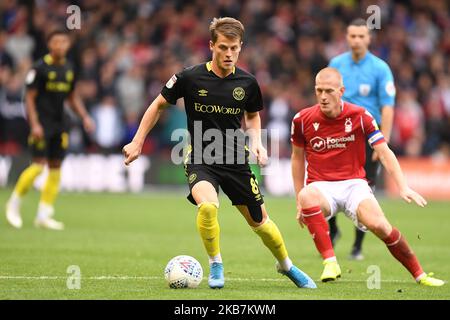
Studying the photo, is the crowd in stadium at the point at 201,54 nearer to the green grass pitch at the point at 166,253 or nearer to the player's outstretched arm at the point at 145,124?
the green grass pitch at the point at 166,253

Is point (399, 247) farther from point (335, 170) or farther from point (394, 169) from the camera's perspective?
point (335, 170)

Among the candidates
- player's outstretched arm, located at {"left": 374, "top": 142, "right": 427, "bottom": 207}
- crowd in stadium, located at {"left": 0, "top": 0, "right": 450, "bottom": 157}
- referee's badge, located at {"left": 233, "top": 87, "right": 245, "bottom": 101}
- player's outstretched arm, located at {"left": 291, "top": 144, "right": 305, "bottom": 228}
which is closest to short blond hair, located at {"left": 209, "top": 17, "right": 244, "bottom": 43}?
referee's badge, located at {"left": 233, "top": 87, "right": 245, "bottom": 101}

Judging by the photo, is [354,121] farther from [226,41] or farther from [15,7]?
[15,7]

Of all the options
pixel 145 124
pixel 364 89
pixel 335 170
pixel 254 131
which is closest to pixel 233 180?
pixel 254 131

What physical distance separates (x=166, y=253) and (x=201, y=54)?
12862mm

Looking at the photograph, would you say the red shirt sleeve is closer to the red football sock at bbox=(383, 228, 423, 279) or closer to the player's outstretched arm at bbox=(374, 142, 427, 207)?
the player's outstretched arm at bbox=(374, 142, 427, 207)

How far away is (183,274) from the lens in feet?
26.9

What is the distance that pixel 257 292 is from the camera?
7.96 m

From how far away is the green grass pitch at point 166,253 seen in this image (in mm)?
8008

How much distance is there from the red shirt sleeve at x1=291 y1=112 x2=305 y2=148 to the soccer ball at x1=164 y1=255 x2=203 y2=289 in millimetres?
1665

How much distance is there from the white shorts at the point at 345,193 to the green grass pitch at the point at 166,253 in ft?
2.28

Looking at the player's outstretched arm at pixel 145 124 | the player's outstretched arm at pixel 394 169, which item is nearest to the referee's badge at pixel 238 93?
the player's outstretched arm at pixel 145 124

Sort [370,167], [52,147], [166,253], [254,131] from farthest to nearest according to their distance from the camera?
[52,147] → [370,167] → [166,253] → [254,131]

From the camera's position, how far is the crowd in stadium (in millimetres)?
22578
